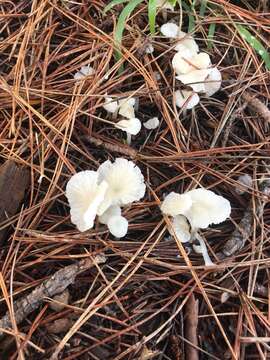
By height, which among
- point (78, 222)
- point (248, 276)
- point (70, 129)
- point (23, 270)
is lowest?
point (248, 276)

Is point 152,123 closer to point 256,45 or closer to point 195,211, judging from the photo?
point 195,211

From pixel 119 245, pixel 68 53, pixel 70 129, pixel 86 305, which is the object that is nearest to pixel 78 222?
pixel 119 245

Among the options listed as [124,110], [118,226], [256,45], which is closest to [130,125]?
[124,110]

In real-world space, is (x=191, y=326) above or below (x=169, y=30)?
below

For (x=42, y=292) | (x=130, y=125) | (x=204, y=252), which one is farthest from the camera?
(x=130, y=125)

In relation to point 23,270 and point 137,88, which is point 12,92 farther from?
point 23,270

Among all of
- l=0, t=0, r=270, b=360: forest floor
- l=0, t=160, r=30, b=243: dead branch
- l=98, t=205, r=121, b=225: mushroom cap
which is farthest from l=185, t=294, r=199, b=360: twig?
l=0, t=160, r=30, b=243: dead branch

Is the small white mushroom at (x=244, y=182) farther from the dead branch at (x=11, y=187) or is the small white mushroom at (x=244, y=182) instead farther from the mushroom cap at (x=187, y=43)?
the dead branch at (x=11, y=187)

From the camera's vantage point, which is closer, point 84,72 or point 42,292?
point 42,292
